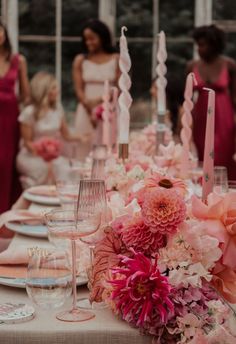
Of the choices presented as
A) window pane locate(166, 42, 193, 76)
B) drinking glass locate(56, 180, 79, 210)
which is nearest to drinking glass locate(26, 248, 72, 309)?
drinking glass locate(56, 180, 79, 210)

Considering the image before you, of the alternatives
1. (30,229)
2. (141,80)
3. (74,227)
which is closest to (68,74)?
(141,80)

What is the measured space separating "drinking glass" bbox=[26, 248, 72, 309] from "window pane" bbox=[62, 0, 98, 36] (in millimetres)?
4956

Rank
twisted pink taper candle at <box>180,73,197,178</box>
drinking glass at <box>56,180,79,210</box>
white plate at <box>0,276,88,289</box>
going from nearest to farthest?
white plate at <box>0,276,88,289</box> < drinking glass at <box>56,180,79,210</box> < twisted pink taper candle at <box>180,73,197,178</box>

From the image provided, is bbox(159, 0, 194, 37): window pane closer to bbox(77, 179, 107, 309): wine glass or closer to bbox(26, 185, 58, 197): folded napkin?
bbox(26, 185, 58, 197): folded napkin

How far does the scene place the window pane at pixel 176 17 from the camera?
6363mm

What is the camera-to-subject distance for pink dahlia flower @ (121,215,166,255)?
5.08 feet

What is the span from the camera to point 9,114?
599cm

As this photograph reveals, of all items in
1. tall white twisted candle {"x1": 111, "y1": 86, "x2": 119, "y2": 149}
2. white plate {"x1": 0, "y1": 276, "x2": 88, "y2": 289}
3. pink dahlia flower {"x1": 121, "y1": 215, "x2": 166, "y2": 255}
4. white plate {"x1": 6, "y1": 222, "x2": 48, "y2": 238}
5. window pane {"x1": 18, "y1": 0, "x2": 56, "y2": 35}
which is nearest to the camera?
pink dahlia flower {"x1": 121, "y1": 215, "x2": 166, "y2": 255}

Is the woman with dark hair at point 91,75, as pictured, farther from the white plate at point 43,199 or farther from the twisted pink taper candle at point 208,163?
the twisted pink taper candle at point 208,163

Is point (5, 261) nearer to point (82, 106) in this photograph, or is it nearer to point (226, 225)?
point (226, 225)

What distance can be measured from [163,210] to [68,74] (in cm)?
495

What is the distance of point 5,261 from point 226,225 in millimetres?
571

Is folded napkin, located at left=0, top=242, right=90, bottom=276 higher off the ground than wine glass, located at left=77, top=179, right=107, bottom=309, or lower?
lower

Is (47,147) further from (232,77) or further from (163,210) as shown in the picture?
(163,210)
